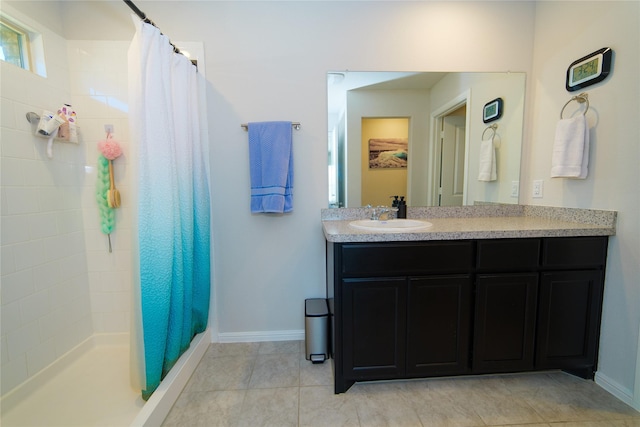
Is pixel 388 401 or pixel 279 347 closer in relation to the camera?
pixel 388 401

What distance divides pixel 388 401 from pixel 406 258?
0.80 metres

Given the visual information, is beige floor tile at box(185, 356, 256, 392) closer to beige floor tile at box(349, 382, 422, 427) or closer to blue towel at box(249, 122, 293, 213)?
beige floor tile at box(349, 382, 422, 427)

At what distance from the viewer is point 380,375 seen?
138 cm

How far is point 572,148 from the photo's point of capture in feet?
4.79

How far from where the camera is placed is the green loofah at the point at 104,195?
5.66ft

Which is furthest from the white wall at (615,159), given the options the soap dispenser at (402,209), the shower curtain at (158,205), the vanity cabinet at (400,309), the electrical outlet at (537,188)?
the shower curtain at (158,205)

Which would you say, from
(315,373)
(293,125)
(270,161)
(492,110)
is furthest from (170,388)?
(492,110)

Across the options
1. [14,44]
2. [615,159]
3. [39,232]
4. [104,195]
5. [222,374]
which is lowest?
[222,374]

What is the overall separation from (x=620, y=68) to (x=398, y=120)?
113 cm

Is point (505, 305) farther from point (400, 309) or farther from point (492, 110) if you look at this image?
point (492, 110)

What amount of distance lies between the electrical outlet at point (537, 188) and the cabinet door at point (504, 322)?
2.44 ft

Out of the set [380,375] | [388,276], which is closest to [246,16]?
[388,276]

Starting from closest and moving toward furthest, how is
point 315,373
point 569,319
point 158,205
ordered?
point 158,205
point 569,319
point 315,373

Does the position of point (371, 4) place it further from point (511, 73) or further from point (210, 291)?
point (210, 291)
